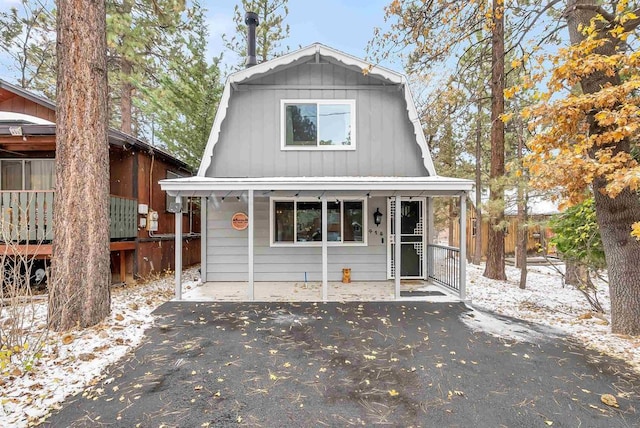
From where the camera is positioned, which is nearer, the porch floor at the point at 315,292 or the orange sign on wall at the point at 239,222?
the porch floor at the point at 315,292

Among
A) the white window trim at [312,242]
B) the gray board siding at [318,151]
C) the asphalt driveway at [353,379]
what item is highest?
the gray board siding at [318,151]

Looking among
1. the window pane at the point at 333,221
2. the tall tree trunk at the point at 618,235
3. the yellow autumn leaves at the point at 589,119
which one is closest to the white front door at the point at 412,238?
the window pane at the point at 333,221

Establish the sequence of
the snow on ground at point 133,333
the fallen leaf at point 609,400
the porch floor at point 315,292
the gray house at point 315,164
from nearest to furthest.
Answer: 1. the fallen leaf at point 609,400
2. the snow on ground at point 133,333
3. the porch floor at point 315,292
4. the gray house at point 315,164

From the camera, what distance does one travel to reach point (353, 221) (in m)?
7.79

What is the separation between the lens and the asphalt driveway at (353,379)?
265cm

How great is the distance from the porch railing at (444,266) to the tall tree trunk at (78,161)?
6.70 meters

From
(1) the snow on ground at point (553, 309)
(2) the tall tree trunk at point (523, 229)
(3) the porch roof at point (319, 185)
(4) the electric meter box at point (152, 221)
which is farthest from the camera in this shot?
(4) the electric meter box at point (152, 221)

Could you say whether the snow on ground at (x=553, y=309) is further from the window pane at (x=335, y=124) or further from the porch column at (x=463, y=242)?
the window pane at (x=335, y=124)

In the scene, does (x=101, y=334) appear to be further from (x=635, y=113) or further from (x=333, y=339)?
(x=635, y=113)

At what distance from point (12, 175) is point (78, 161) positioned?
16.2ft

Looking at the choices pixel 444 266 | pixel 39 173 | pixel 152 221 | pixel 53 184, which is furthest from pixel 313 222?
pixel 39 173

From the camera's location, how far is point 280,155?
295 inches

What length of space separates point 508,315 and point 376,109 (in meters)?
5.16

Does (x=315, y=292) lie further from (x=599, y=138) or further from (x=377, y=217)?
(x=599, y=138)
